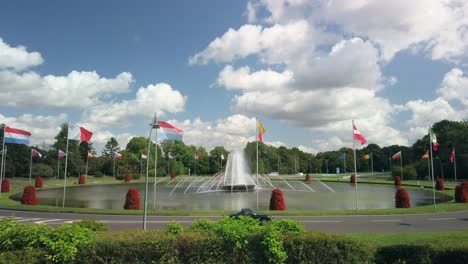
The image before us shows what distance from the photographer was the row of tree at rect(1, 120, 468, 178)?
96375 millimetres

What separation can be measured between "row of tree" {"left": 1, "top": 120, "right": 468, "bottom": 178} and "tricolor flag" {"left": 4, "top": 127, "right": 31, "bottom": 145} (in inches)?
1499

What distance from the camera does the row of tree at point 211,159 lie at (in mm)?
96375

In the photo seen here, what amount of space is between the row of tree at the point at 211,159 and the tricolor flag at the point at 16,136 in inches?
1499

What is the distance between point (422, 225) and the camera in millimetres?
21016

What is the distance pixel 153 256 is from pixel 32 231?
3.53 m

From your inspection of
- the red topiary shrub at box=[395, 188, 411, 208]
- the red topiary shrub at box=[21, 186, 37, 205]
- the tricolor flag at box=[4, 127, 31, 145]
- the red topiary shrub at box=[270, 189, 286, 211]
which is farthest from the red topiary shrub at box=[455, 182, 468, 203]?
the tricolor flag at box=[4, 127, 31, 145]

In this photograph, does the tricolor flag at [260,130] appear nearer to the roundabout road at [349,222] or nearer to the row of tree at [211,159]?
the roundabout road at [349,222]

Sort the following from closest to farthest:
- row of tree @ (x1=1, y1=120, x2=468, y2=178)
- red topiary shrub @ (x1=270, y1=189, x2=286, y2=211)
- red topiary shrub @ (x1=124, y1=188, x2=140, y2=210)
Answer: red topiary shrub @ (x1=270, y1=189, x2=286, y2=211) → red topiary shrub @ (x1=124, y1=188, x2=140, y2=210) → row of tree @ (x1=1, y1=120, x2=468, y2=178)

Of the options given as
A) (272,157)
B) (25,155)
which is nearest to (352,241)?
(25,155)

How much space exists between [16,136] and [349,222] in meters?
32.6

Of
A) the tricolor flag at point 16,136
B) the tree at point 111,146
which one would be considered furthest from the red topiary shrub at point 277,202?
the tree at point 111,146

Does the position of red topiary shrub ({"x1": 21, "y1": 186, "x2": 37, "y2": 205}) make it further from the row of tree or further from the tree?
the tree

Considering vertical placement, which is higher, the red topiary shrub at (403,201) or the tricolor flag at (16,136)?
the tricolor flag at (16,136)

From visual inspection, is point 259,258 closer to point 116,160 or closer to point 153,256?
point 153,256
